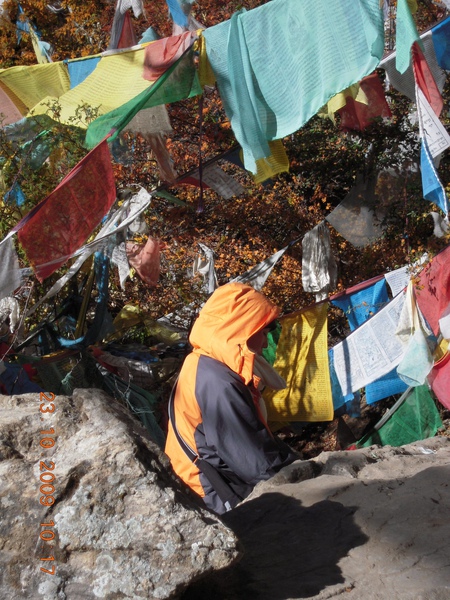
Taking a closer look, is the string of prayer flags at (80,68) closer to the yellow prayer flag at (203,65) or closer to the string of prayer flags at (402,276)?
the yellow prayer flag at (203,65)

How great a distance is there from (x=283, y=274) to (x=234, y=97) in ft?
8.38

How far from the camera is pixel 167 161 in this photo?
6.50 meters

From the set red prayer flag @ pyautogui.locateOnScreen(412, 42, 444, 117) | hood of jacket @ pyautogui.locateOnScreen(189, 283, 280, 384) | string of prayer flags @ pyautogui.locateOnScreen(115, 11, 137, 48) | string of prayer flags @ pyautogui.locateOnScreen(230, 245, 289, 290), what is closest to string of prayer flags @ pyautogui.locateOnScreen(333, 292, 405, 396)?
string of prayer flags @ pyautogui.locateOnScreen(230, 245, 289, 290)

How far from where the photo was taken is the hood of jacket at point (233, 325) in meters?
3.04

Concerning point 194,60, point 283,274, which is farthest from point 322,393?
point 194,60

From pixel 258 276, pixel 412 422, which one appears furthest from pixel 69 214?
pixel 412 422

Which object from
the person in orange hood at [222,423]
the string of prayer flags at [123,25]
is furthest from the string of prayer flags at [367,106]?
the person in orange hood at [222,423]

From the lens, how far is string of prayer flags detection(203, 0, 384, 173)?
473 centimetres

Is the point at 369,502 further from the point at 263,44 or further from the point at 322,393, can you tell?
the point at 263,44

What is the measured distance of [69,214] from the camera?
15.6ft

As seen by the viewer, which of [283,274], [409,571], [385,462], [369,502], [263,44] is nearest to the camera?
[409,571]

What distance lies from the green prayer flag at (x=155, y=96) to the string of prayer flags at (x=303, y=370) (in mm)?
2088

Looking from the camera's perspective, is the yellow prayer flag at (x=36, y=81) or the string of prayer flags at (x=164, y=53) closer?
the string of prayer flags at (x=164, y=53)

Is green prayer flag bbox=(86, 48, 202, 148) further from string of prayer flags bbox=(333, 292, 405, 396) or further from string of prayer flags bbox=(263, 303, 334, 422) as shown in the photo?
string of prayer flags bbox=(333, 292, 405, 396)
